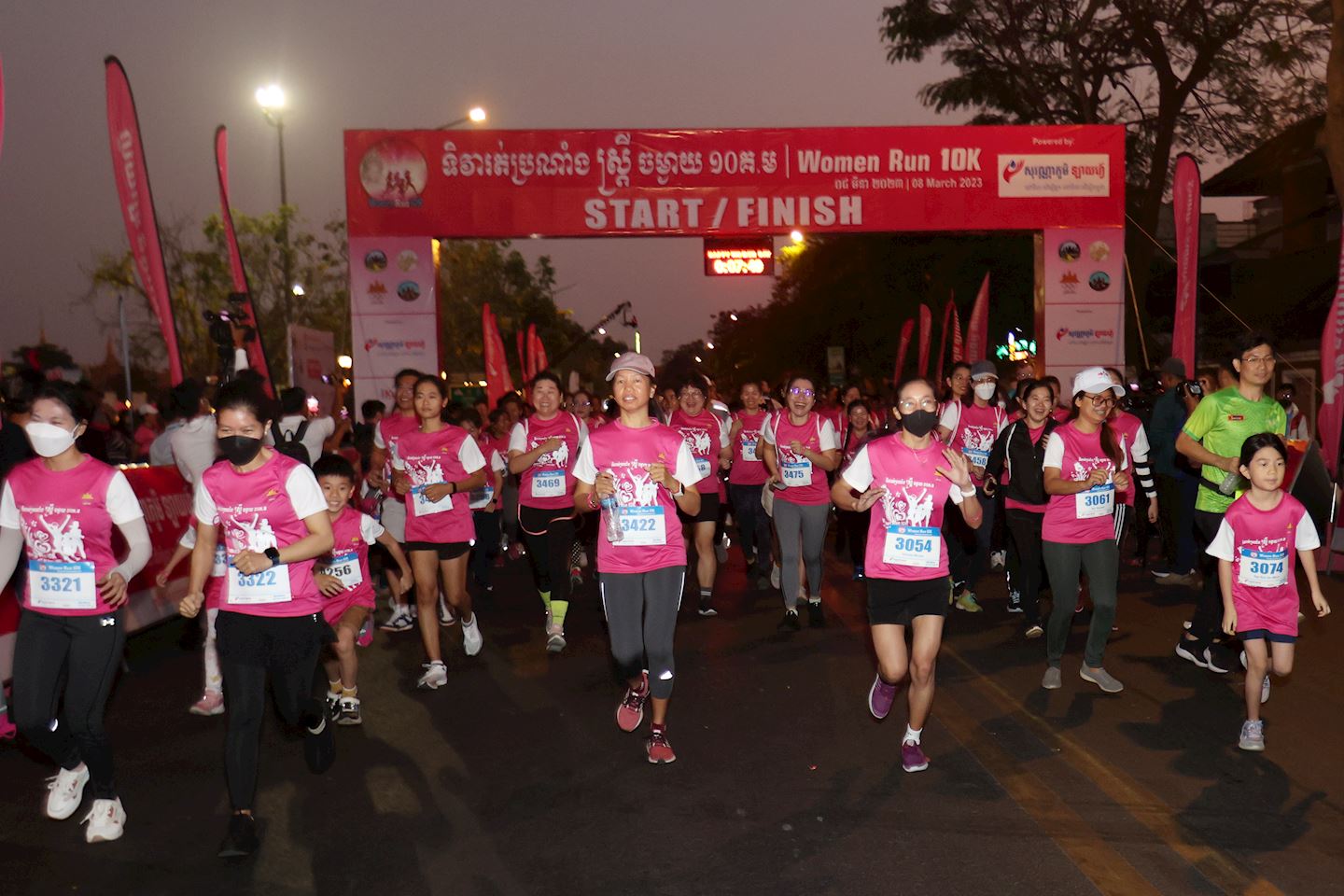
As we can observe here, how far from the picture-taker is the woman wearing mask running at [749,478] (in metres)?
12.6

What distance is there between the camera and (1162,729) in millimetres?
7125

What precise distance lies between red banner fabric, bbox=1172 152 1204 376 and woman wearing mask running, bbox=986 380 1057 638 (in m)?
6.47

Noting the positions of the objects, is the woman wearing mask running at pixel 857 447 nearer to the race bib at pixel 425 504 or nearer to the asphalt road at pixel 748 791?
the asphalt road at pixel 748 791

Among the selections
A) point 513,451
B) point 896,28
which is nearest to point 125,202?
point 513,451

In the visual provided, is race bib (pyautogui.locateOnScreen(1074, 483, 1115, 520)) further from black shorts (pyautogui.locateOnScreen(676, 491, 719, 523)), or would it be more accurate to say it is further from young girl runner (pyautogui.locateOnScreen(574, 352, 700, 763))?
black shorts (pyautogui.locateOnScreen(676, 491, 719, 523))

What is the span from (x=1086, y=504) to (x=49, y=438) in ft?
18.4

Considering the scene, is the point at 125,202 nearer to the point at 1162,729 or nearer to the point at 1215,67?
the point at 1162,729

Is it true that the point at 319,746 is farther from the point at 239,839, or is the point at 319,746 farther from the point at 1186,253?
the point at 1186,253

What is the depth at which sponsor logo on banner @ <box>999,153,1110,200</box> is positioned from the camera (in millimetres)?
19594

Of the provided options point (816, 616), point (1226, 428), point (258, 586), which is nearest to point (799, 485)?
point (816, 616)

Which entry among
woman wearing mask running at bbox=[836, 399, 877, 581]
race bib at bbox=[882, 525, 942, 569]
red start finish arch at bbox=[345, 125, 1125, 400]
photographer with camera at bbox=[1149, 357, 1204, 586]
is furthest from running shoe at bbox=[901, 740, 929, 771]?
red start finish arch at bbox=[345, 125, 1125, 400]

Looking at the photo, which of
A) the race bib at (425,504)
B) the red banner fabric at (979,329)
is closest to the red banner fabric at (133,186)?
the race bib at (425,504)

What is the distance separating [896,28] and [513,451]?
27685mm

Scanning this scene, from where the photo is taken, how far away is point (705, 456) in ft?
40.1
